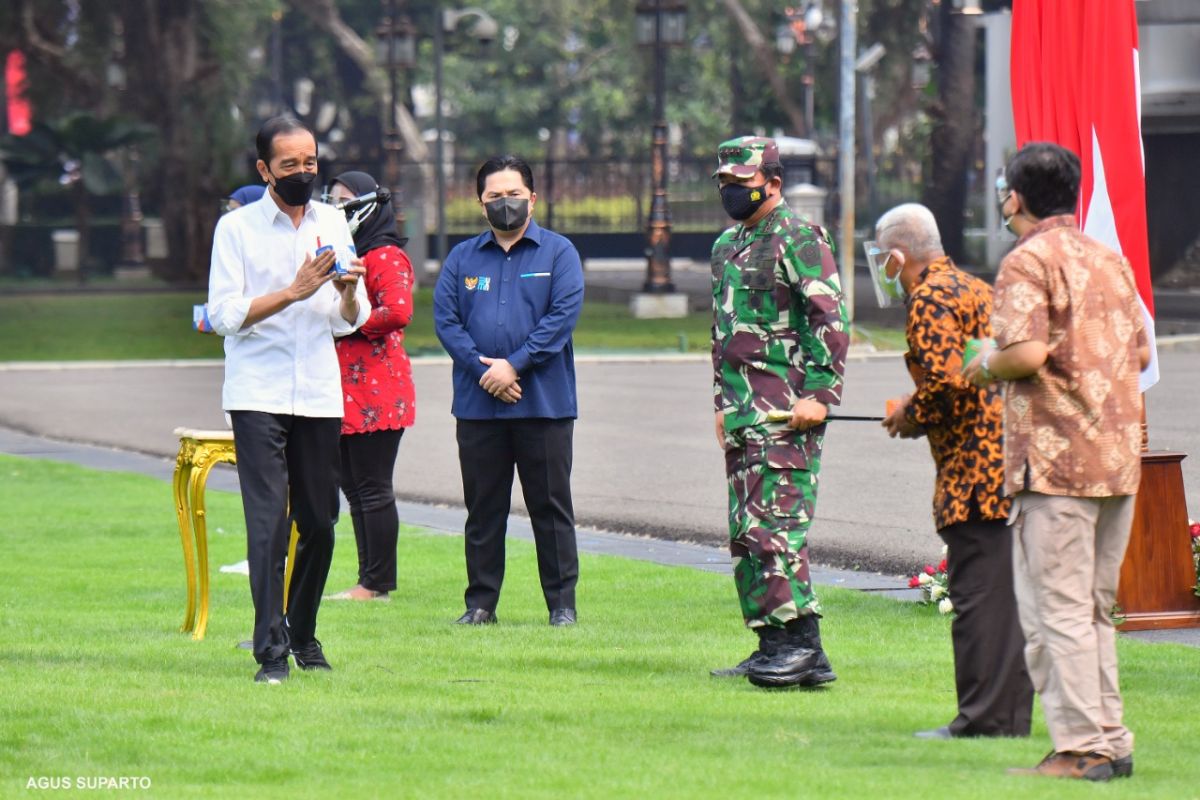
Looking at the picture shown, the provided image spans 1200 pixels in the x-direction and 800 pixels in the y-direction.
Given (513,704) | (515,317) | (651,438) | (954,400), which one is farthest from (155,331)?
(954,400)

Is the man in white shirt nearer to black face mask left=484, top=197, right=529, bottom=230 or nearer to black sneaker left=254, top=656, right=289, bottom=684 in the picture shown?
black sneaker left=254, top=656, right=289, bottom=684

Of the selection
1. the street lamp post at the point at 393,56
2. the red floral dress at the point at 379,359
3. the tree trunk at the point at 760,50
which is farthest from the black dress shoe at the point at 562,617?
the tree trunk at the point at 760,50

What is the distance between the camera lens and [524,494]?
874cm

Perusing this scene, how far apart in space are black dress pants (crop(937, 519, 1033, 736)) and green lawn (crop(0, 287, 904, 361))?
2221 cm

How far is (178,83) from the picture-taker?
4247cm

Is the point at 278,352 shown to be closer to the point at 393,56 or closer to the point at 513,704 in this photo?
the point at 513,704

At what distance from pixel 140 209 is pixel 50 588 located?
1747 inches

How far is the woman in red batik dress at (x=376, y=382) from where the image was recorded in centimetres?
914

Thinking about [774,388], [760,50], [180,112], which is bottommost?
[774,388]

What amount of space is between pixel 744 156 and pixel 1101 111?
2.07 metres

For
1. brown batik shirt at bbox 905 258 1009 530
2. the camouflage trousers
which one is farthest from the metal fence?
brown batik shirt at bbox 905 258 1009 530

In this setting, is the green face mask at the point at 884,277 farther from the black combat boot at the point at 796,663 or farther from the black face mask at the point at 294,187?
the black face mask at the point at 294,187

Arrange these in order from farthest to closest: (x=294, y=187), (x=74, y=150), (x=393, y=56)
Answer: (x=74, y=150)
(x=393, y=56)
(x=294, y=187)

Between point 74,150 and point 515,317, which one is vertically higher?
point 74,150
